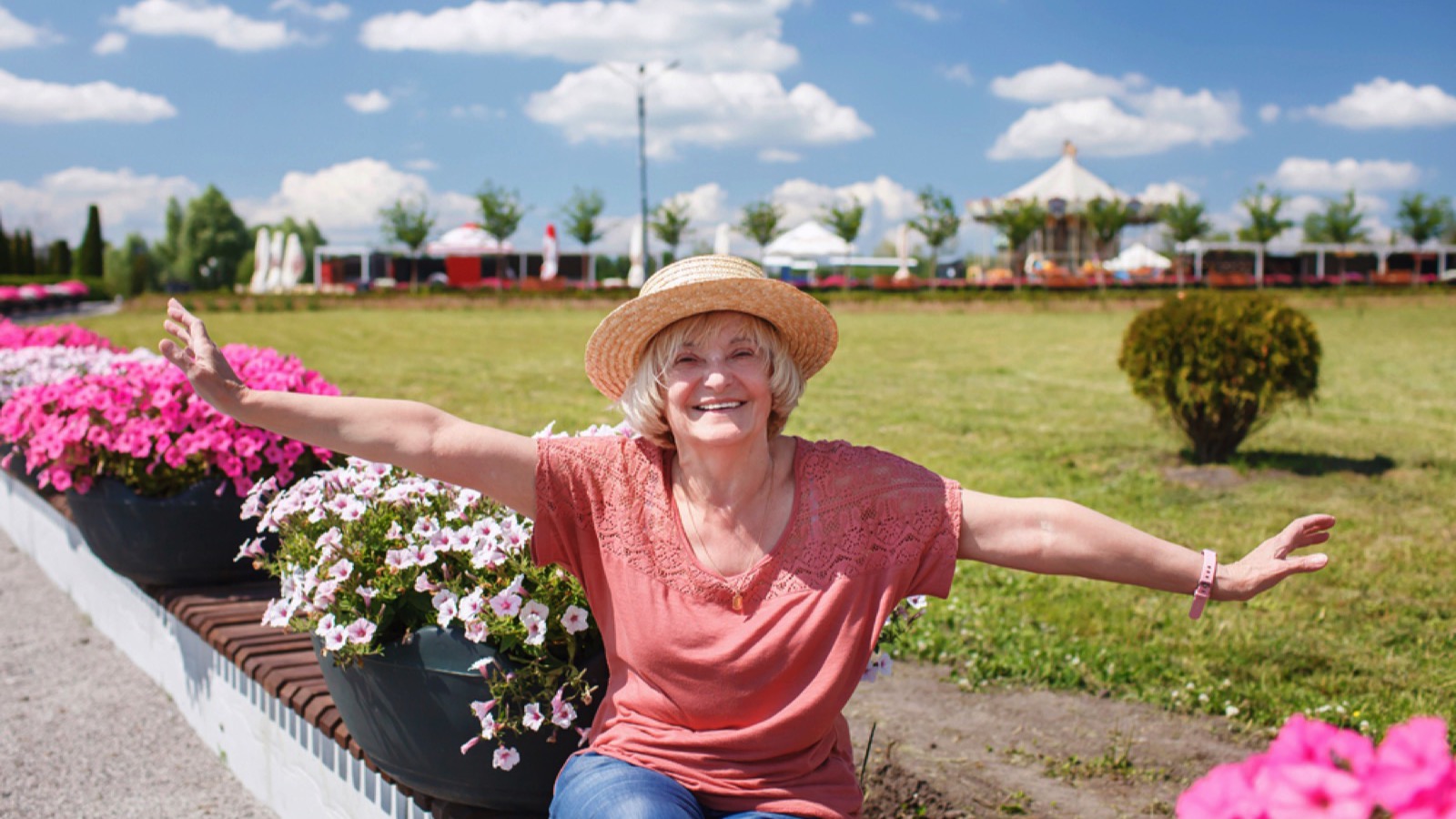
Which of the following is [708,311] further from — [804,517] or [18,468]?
[18,468]

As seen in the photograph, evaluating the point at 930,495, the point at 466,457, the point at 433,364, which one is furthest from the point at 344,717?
the point at 433,364

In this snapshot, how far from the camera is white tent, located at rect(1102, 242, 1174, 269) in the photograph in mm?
56219

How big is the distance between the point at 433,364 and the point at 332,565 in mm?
15122

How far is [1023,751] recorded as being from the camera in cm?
375

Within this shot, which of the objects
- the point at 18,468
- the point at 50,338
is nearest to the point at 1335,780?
the point at 18,468

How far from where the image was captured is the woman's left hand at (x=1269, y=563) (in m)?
2.12

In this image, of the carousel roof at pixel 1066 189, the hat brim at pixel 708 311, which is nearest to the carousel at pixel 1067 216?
the carousel roof at pixel 1066 189

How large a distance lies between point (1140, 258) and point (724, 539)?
5967 cm

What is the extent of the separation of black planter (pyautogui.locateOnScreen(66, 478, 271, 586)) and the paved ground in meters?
0.49

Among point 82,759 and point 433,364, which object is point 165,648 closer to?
point 82,759

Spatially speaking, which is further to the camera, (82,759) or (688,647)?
(82,759)

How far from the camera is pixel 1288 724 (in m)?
1.03

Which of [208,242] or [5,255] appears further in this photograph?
[208,242]

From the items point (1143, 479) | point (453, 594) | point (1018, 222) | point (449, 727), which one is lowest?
point (1143, 479)
